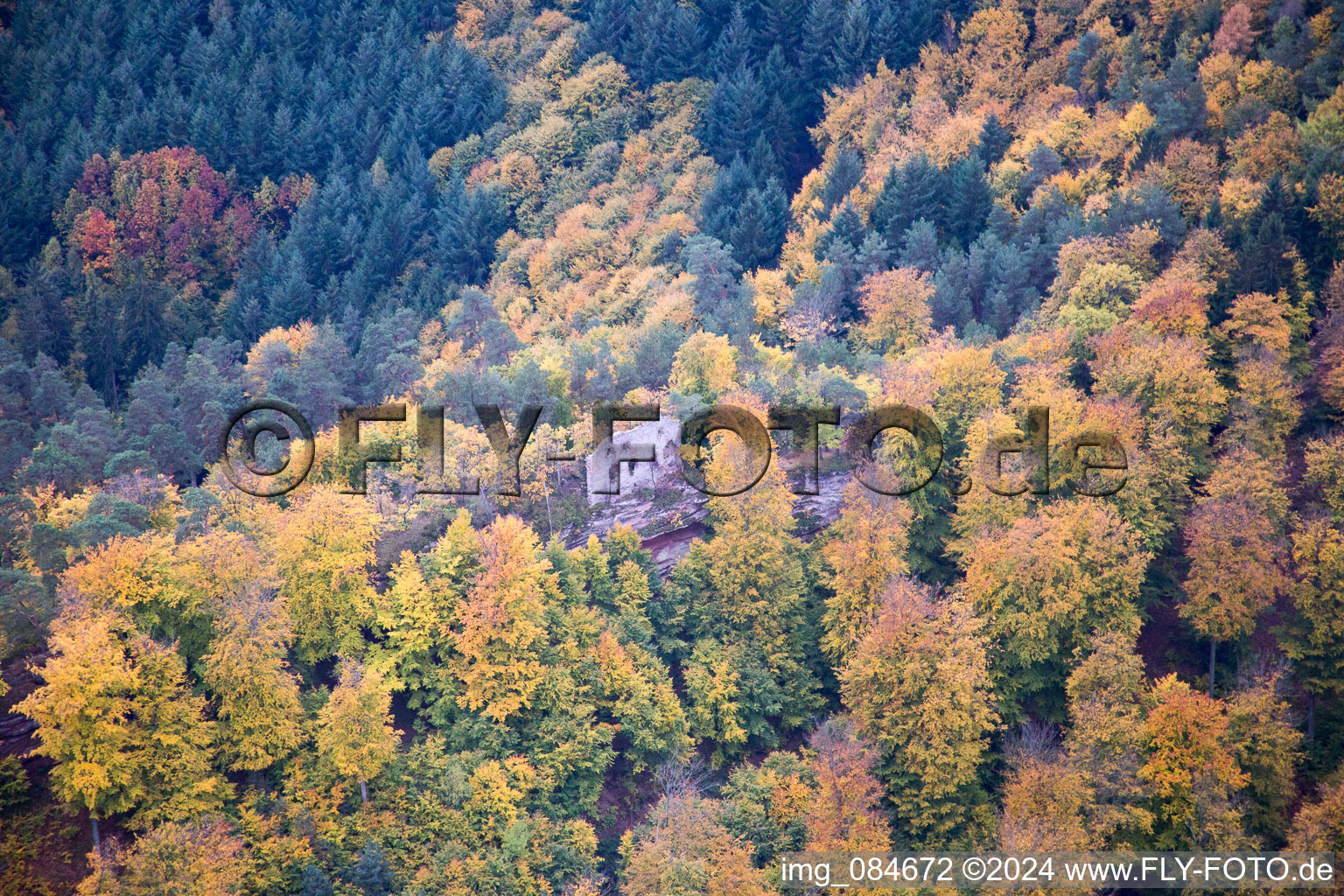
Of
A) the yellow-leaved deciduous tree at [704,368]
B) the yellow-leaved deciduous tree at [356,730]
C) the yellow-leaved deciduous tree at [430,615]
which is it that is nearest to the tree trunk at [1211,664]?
the yellow-leaved deciduous tree at [704,368]

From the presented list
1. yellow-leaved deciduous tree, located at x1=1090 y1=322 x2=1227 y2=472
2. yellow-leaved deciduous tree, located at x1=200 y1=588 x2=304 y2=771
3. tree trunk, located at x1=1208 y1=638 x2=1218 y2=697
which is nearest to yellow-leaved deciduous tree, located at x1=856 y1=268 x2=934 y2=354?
yellow-leaved deciduous tree, located at x1=1090 y1=322 x2=1227 y2=472

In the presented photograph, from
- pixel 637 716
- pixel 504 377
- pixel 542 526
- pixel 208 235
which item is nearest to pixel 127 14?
pixel 208 235

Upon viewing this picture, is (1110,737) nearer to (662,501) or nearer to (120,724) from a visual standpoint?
(662,501)

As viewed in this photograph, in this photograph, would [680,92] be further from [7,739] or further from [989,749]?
[7,739]

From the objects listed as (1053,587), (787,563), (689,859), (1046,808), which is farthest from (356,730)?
(1053,587)

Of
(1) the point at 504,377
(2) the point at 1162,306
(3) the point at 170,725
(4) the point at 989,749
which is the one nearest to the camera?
(3) the point at 170,725
